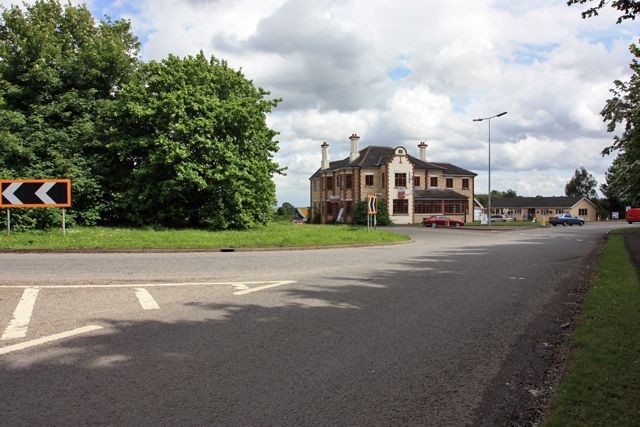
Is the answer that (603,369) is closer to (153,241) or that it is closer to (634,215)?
(153,241)

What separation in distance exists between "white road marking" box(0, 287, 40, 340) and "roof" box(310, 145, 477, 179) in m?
50.6

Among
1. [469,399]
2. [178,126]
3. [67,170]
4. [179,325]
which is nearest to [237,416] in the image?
[469,399]

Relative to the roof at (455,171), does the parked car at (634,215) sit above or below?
below

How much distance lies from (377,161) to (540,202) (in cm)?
5983

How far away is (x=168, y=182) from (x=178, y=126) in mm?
3012

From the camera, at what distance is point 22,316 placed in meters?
6.49

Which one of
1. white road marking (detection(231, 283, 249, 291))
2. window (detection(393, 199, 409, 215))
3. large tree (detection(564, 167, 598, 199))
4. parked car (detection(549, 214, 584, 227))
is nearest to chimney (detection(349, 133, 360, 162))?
window (detection(393, 199, 409, 215))

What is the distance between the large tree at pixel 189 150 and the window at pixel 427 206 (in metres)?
33.4

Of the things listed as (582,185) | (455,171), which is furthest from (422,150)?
(582,185)

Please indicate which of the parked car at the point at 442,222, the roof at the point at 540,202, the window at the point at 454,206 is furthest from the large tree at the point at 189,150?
the roof at the point at 540,202

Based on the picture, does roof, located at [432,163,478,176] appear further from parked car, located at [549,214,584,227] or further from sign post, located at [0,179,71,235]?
sign post, located at [0,179,71,235]

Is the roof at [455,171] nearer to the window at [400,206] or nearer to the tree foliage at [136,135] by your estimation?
the window at [400,206]

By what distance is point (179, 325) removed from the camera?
242 inches

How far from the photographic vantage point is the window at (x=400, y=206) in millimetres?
57031
